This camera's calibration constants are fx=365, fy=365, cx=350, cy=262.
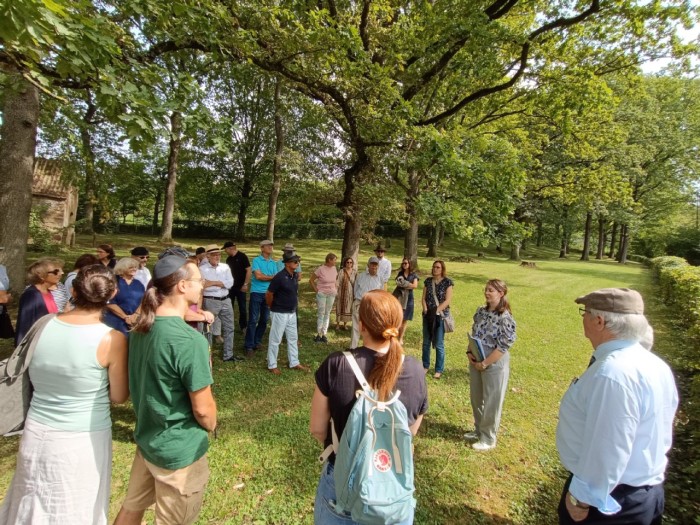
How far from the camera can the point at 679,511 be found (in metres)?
3.21

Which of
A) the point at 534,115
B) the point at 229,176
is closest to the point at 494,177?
the point at 534,115

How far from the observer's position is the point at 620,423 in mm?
1759

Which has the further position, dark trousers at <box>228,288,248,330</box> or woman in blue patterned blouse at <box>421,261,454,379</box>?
dark trousers at <box>228,288,248,330</box>

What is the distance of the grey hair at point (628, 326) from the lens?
6.43 feet

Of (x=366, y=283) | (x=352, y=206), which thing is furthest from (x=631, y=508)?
(x=352, y=206)

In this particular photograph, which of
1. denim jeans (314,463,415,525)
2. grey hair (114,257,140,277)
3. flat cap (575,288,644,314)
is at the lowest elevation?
denim jeans (314,463,415,525)

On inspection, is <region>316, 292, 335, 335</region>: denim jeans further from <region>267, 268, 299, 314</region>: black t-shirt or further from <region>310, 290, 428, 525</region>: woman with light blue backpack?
<region>310, 290, 428, 525</region>: woman with light blue backpack

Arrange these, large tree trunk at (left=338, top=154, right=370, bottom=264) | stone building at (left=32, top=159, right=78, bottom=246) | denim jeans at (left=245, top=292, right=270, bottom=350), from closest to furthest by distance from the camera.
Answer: denim jeans at (left=245, top=292, right=270, bottom=350), large tree trunk at (left=338, top=154, right=370, bottom=264), stone building at (left=32, top=159, right=78, bottom=246)

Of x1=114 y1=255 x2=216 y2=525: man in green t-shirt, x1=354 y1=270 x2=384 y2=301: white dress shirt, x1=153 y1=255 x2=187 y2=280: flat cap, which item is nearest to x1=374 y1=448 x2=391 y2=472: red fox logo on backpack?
x1=114 y1=255 x2=216 y2=525: man in green t-shirt

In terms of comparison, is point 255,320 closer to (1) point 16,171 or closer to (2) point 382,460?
(2) point 382,460

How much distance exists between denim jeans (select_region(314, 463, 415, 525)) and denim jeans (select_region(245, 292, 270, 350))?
496cm

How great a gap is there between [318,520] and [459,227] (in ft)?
18.8

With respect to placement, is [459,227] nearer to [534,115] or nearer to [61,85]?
[61,85]

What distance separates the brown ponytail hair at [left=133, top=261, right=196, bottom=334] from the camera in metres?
2.09
